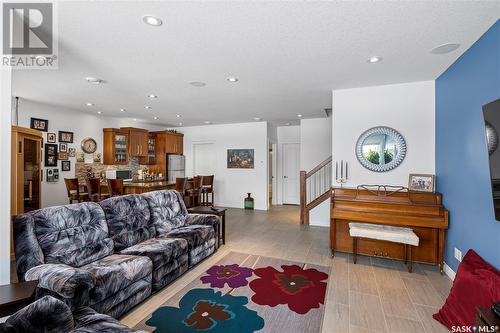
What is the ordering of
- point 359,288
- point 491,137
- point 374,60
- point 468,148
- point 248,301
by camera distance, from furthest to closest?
1. point 374,60
2. point 359,288
3. point 468,148
4. point 248,301
5. point 491,137

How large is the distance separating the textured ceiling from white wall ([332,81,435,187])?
0.23m

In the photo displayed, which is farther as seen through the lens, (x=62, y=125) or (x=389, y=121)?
(x=62, y=125)

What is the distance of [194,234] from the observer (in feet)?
10.7

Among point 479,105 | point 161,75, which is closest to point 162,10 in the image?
point 161,75

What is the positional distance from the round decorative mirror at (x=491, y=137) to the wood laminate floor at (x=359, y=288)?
1.57 meters

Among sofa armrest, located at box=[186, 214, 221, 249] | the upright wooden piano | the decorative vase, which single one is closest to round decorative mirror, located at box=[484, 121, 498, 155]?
the upright wooden piano

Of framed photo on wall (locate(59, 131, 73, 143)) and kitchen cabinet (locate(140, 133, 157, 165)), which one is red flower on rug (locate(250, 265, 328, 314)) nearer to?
framed photo on wall (locate(59, 131, 73, 143))

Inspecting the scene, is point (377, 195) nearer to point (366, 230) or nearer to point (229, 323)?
point (366, 230)

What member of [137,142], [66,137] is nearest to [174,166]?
[137,142]

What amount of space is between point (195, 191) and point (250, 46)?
4.46 m

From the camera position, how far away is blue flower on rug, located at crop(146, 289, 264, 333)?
204 cm

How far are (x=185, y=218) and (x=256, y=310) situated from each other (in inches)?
78.3

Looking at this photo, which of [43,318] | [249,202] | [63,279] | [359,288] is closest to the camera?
[43,318]

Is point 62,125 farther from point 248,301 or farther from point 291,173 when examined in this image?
point 291,173
